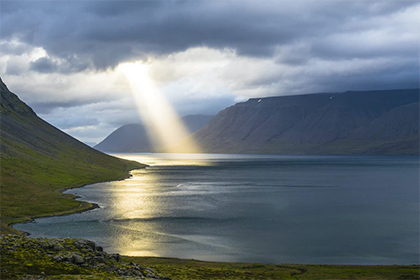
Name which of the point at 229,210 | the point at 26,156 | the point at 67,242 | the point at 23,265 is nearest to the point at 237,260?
the point at 67,242

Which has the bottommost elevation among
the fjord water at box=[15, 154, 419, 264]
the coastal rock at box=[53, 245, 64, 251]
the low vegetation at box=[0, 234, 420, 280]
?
the fjord water at box=[15, 154, 419, 264]

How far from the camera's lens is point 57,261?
124 feet

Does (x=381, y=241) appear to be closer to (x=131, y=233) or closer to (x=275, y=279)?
(x=275, y=279)

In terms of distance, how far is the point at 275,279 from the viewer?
177 ft

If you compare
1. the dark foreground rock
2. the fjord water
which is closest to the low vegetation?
the dark foreground rock

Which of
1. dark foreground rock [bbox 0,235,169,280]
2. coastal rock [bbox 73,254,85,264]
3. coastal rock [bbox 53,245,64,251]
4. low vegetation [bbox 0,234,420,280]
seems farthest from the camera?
coastal rock [bbox 53,245,64,251]

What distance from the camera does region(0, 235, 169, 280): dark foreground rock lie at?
3528cm

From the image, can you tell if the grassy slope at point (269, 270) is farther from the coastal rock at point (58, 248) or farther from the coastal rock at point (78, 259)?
the coastal rock at point (58, 248)

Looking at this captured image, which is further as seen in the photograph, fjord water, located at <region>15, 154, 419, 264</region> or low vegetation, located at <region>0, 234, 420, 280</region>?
fjord water, located at <region>15, 154, 419, 264</region>

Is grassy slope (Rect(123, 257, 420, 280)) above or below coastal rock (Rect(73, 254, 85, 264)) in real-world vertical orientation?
below

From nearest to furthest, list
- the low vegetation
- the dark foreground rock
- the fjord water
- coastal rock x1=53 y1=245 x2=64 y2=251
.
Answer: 1. the dark foreground rock
2. the low vegetation
3. coastal rock x1=53 y1=245 x2=64 y2=251
4. the fjord water

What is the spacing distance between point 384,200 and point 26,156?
160 meters

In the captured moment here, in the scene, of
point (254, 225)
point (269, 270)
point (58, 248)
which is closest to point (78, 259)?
point (58, 248)

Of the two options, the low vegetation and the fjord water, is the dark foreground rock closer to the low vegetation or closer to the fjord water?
the low vegetation
